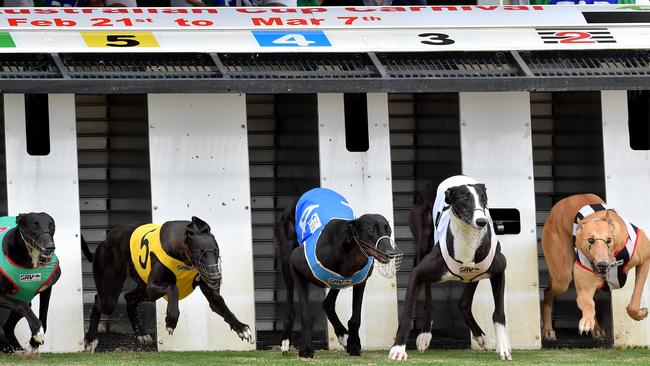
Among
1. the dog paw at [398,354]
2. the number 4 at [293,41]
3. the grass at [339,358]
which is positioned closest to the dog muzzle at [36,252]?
the grass at [339,358]

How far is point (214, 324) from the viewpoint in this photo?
12062 millimetres

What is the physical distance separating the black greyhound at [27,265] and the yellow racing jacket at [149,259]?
1.83 feet

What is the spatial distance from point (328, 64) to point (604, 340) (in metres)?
3.00

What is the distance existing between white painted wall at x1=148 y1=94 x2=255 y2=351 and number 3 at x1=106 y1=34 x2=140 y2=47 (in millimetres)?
560

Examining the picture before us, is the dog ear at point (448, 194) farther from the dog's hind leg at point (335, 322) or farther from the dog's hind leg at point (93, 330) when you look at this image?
the dog's hind leg at point (93, 330)

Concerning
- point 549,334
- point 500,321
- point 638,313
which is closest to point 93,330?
point 500,321

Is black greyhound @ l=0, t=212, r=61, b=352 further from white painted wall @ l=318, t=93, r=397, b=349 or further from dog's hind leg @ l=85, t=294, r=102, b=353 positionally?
white painted wall @ l=318, t=93, r=397, b=349

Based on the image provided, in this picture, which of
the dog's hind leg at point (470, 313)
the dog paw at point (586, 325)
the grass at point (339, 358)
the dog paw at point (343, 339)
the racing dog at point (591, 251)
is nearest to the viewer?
the grass at point (339, 358)

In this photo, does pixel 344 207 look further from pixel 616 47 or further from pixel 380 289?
pixel 616 47

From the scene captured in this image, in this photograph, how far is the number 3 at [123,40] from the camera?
11.7 meters

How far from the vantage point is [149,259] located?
36.2 ft

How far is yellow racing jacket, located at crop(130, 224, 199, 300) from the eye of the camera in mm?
10922

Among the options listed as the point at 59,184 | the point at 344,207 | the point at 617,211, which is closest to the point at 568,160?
the point at 617,211

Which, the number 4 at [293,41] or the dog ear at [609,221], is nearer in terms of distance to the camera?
the dog ear at [609,221]
